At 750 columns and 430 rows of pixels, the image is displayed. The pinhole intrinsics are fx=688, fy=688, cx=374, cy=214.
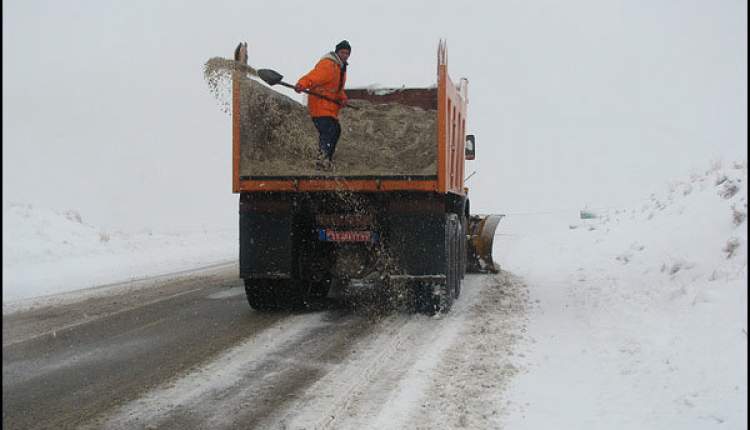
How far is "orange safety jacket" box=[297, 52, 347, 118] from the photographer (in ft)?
26.3

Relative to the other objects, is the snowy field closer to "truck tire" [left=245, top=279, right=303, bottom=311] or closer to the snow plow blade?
the snow plow blade

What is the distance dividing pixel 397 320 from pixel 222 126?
5216 centimetres

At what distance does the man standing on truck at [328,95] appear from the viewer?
8.06m

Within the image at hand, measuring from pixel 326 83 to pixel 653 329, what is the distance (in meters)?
4.48

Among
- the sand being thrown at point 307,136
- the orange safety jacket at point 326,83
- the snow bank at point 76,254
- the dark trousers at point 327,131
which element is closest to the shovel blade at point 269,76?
the sand being thrown at point 307,136

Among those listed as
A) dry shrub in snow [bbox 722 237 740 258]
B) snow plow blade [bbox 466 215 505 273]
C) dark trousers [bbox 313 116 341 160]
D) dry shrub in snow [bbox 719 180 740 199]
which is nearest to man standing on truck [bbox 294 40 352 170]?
dark trousers [bbox 313 116 341 160]

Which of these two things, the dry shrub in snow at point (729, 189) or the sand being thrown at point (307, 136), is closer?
the sand being thrown at point (307, 136)

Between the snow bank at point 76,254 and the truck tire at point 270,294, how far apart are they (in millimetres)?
3340

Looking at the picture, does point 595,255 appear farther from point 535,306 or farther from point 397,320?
point 397,320

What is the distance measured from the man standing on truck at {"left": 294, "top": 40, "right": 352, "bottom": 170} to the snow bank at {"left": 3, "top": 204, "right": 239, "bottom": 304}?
4.57m

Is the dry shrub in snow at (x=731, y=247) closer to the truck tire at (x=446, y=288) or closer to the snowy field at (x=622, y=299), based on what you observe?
the snowy field at (x=622, y=299)

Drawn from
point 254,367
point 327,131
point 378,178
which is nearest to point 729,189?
point 378,178

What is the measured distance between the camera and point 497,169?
50.4 m

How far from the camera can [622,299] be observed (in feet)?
25.7
